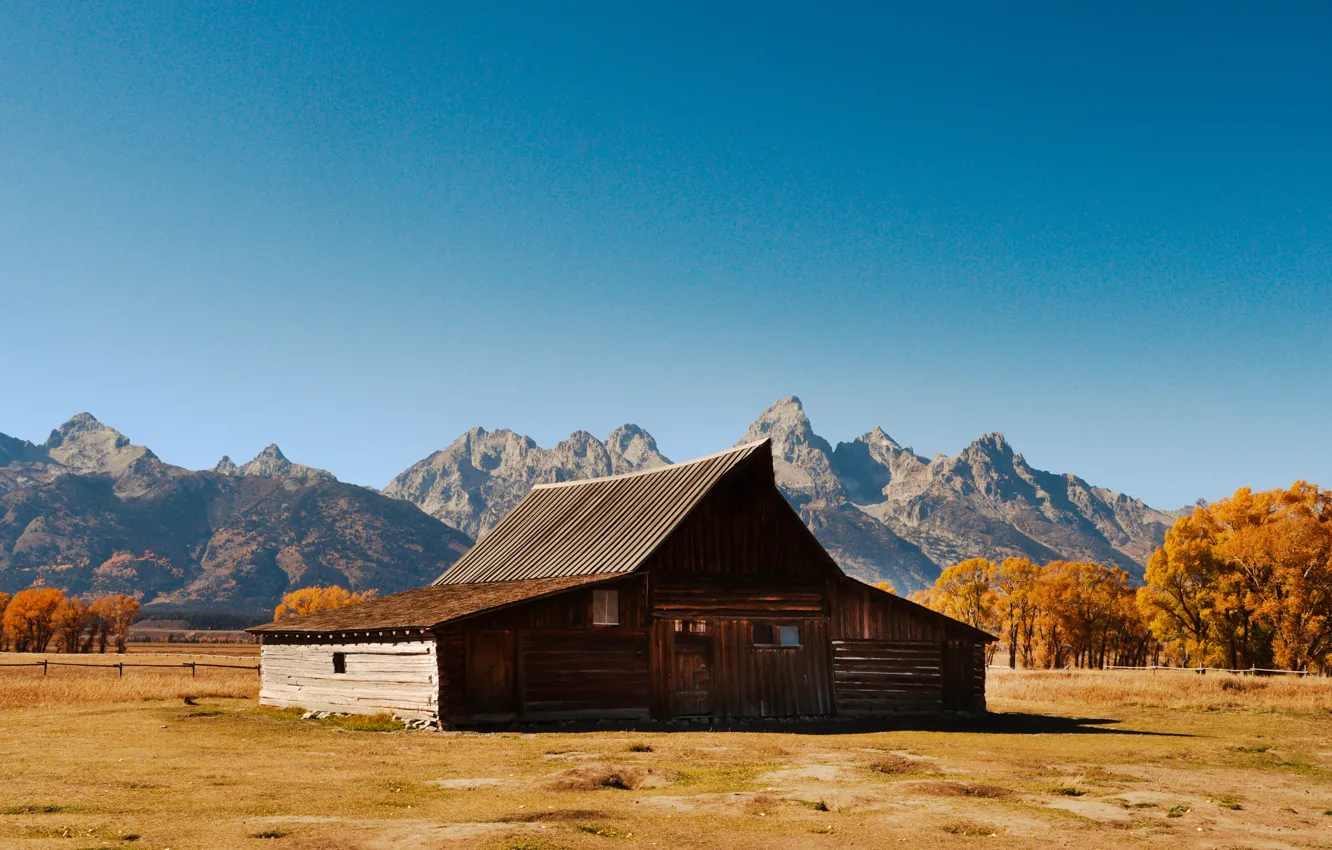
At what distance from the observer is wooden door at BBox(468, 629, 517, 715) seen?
31.4 meters

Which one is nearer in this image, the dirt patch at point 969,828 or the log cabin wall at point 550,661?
the dirt patch at point 969,828

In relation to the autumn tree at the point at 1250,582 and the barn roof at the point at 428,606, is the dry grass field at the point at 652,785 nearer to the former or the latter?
the barn roof at the point at 428,606

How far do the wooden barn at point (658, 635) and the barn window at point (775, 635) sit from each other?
45mm

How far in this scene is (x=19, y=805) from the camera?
1600cm

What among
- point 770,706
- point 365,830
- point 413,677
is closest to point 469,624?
point 413,677

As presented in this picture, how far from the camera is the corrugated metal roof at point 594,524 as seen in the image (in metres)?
36.4

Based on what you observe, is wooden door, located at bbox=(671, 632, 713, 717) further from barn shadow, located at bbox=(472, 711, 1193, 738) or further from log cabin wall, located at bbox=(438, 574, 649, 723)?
log cabin wall, located at bbox=(438, 574, 649, 723)

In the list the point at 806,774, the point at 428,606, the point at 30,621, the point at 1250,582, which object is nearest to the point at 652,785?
the point at 806,774

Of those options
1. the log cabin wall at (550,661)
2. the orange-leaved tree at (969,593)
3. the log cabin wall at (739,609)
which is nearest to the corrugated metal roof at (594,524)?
the log cabin wall at (739,609)

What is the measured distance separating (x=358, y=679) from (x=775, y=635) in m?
12.8

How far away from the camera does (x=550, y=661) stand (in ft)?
107

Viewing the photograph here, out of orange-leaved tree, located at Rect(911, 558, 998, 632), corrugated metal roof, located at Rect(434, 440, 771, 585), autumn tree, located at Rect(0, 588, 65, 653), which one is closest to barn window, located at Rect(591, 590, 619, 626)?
corrugated metal roof, located at Rect(434, 440, 771, 585)

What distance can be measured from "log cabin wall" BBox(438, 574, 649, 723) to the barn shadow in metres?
0.54

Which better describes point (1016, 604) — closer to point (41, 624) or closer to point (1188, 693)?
point (1188, 693)
